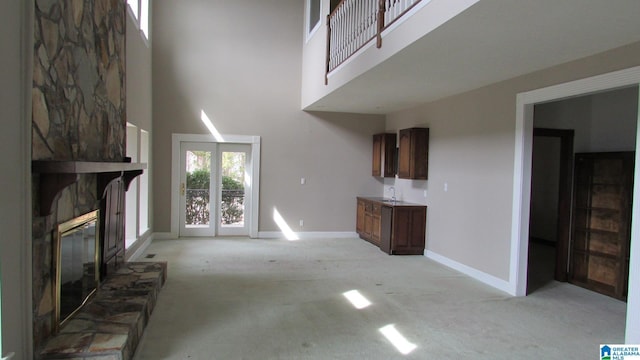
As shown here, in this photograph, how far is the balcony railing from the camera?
14.8 ft

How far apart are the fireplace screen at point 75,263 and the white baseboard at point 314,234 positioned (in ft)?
15.2

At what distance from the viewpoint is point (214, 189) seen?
838cm

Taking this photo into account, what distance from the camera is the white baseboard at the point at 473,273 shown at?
5.20 meters

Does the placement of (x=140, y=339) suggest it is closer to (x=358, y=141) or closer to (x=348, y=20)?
(x=348, y=20)

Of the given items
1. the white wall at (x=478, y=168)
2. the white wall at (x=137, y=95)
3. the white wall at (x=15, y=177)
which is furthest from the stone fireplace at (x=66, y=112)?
the white wall at (x=478, y=168)

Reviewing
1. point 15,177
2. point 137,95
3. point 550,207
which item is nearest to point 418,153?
point 550,207

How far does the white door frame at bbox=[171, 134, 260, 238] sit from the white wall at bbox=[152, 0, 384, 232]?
0.33 feet

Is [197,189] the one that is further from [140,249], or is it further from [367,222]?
[367,222]

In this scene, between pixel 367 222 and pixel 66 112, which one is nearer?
pixel 66 112

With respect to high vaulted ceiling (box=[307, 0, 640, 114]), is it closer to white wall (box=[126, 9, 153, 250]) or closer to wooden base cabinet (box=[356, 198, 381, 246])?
wooden base cabinet (box=[356, 198, 381, 246])

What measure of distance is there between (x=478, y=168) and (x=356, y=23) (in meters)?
2.63

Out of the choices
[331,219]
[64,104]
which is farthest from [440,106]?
[64,104]

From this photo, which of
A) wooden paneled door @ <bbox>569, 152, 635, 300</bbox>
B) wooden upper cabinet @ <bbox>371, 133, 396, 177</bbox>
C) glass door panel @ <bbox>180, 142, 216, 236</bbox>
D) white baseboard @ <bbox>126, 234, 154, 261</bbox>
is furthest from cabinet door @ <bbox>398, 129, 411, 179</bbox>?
white baseboard @ <bbox>126, 234, 154, 261</bbox>

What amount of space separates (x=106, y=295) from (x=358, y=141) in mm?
6133
